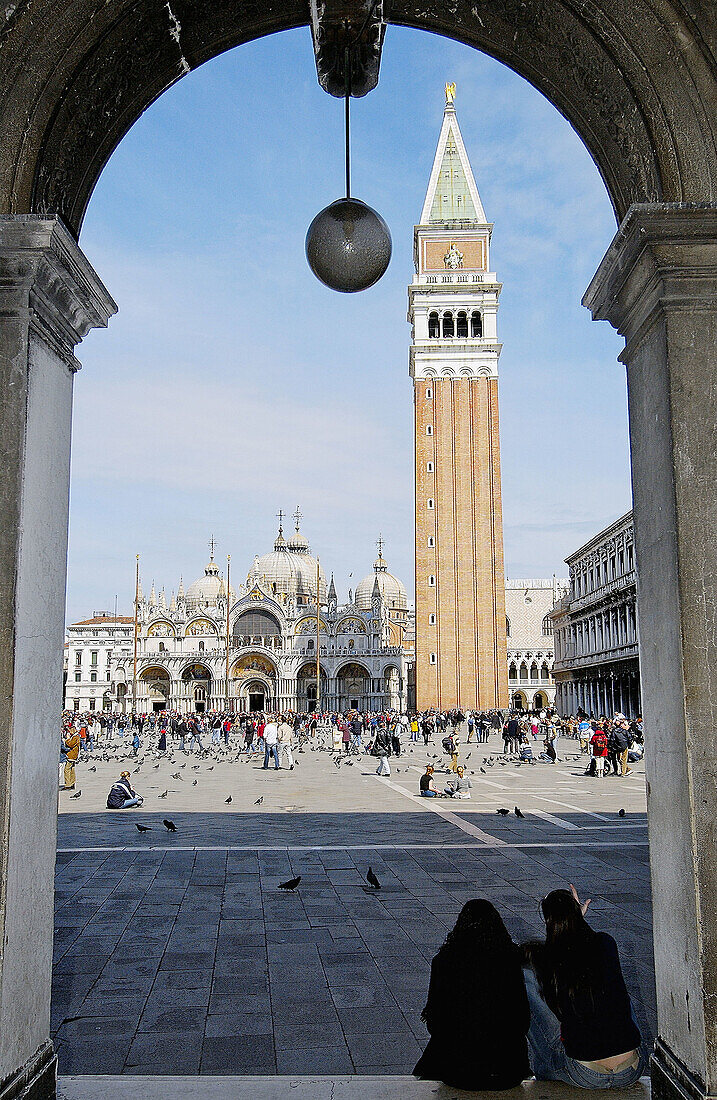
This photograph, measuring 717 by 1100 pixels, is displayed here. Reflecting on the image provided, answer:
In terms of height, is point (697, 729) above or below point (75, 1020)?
above

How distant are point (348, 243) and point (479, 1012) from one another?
3.00 metres

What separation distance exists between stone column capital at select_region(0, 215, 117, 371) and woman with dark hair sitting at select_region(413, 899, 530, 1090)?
2659mm

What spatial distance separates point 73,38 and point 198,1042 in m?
4.02

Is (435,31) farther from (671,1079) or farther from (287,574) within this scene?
(287,574)

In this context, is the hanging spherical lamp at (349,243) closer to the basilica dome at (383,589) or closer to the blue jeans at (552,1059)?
the blue jeans at (552,1059)

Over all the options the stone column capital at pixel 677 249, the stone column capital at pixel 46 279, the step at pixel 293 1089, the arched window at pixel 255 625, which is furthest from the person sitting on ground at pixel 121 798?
the arched window at pixel 255 625

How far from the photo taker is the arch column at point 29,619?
9.80ft

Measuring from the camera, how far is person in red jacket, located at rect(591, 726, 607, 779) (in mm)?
18828

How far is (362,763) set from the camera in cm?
2397

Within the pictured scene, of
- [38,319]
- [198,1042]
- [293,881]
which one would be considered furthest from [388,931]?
[38,319]

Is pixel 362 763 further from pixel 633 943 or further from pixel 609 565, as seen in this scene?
pixel 609 565

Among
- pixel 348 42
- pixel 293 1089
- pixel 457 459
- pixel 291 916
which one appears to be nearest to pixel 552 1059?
pixel 293 1089

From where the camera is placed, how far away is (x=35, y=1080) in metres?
3.05

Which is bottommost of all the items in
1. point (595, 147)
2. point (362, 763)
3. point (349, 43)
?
point (362, 763)
